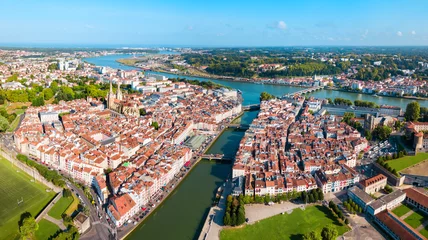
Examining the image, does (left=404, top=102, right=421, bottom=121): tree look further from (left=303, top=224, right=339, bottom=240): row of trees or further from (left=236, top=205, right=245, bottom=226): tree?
(left=236, top=205, right=245, bottom=226): tree

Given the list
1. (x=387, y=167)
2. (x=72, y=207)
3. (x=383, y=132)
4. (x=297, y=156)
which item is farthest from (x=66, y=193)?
(x=383, y=132)

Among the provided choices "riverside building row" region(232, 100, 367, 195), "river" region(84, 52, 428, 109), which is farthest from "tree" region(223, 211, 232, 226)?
"river" region(84, 52, 428, 109)

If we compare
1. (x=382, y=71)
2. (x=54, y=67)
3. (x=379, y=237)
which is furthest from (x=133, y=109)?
(x=382, y=71)

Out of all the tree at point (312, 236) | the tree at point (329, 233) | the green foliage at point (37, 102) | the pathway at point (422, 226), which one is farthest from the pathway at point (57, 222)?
the green foliage at point (37, 102)

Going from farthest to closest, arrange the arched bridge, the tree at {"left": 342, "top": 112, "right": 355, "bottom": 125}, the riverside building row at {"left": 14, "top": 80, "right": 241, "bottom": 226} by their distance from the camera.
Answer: the tree at {"left": 342, "top": 112, "right": 355, "bottom": 125}
the arched bridge
the riverside building row at {"left": 14, "top": 80, "right": 241, "bottom": 226}

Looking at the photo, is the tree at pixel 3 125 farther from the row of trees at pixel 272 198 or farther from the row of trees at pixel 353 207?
the row of trees at pixel 353 207

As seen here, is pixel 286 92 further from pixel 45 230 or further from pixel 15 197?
pixel 45 230

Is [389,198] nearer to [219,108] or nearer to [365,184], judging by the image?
[365,184]
